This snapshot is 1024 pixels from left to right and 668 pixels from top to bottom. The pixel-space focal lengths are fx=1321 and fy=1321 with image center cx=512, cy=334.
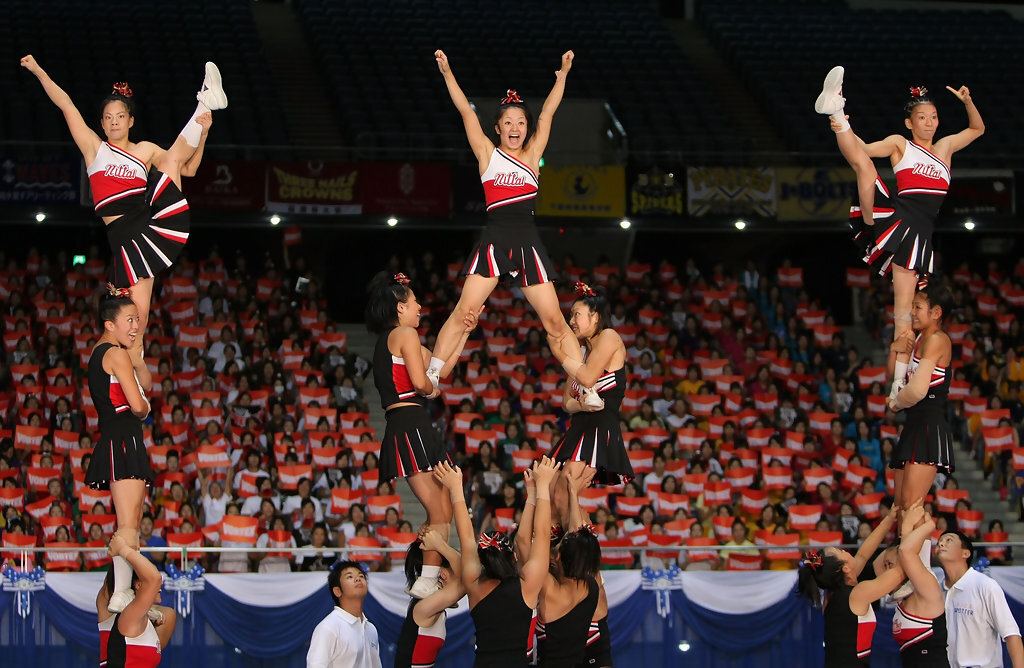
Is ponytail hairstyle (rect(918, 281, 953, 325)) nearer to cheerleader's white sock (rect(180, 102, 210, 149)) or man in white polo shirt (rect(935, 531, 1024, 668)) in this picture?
man in white polo shirt (rect(935, 531, 1024, 668))

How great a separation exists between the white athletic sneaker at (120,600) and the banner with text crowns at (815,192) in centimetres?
1131

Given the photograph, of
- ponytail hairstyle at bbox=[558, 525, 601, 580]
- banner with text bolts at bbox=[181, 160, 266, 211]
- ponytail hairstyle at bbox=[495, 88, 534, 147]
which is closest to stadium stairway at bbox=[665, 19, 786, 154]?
banner with text bolts at bbox=[181, 160, 266, 211]

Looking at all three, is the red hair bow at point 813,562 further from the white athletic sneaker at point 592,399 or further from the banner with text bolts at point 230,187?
the banner with text bolts at point 230,187

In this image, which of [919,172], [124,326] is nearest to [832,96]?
[919,172]

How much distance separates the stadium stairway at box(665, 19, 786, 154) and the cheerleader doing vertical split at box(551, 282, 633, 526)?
10.1 metres

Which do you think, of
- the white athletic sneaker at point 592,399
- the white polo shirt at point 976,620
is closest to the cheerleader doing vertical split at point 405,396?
the white athletic sneaker at point 592,399

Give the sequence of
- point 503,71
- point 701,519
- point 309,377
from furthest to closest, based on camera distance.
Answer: point 503,71 < point 309,377 < point 701,519

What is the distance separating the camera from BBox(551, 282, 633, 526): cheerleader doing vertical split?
763cm

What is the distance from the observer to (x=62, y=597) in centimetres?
1031

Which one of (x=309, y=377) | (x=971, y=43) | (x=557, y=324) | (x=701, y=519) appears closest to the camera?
(x=557, y=324)

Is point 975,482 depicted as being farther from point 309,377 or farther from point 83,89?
point 83,89

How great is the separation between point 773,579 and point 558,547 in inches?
183

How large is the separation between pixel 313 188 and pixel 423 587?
9658 millimetres

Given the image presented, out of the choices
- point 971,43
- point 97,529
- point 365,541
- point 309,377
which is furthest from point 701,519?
point 971,43
